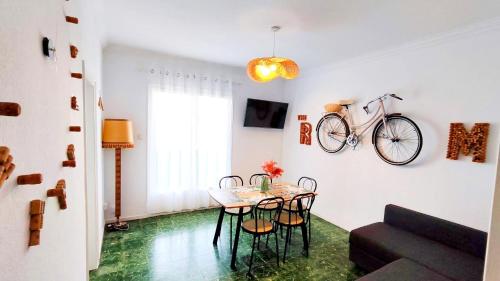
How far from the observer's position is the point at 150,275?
2.41 m

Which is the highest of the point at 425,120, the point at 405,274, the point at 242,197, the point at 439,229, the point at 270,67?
the point at 270,67

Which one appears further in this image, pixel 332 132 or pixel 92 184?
pixel 332 132

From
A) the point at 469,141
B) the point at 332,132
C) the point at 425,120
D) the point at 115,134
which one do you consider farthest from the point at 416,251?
the point at 115,134

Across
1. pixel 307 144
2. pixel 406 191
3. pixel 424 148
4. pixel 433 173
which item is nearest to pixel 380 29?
pixel 424 148

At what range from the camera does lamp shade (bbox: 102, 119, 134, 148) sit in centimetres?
304

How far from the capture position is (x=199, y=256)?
2789 mm

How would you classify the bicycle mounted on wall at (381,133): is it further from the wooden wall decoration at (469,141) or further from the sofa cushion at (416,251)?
the sofa cushion at (416,251)

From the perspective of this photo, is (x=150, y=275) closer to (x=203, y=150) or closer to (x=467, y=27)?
(x=203, y=150)

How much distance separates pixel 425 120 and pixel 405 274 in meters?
1.71

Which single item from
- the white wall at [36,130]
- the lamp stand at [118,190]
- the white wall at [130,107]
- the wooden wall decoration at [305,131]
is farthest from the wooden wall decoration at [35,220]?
the wooden wall decoration at [305,131]

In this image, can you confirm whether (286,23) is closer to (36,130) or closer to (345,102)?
→ (345,102)

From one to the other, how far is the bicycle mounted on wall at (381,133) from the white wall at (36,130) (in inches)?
129

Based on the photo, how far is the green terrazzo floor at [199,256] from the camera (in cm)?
247

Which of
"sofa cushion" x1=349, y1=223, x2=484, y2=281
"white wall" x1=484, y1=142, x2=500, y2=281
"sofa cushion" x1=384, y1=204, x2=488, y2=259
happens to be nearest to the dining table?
"sofa cushion" x1=349, y1=223, x2=484, y2=281
